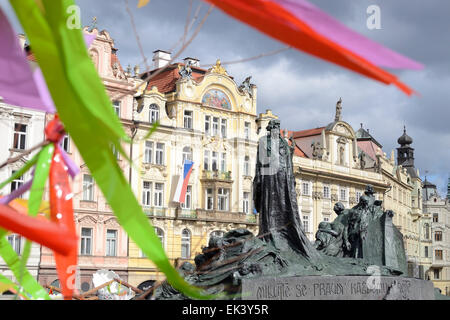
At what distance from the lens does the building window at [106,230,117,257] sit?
35.9 metres

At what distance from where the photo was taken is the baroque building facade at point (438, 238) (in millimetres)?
77125

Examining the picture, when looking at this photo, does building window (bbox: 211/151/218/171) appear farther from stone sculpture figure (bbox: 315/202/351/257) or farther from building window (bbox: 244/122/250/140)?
stone sculpture figure (bbox: 315/202/351/257)

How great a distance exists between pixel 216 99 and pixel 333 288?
30.9m

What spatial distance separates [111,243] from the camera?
118 ft

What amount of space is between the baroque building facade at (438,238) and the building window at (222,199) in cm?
4045

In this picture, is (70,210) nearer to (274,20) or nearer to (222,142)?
(274,20)

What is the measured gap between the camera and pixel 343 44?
6.94ft

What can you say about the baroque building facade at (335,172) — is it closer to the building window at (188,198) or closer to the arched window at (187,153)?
the arched window at (187,153)

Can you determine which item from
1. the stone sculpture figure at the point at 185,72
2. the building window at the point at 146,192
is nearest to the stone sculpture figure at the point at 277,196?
the building window at the point at 146,192

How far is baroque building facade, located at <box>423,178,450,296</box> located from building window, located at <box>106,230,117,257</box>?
47.6 metres

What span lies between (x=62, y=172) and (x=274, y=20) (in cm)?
144

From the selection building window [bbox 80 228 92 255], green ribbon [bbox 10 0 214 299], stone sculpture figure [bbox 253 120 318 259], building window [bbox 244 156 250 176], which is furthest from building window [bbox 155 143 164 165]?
green ribbon [bbox 10 0 214 299]

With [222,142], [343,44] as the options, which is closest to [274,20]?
[343,44]
